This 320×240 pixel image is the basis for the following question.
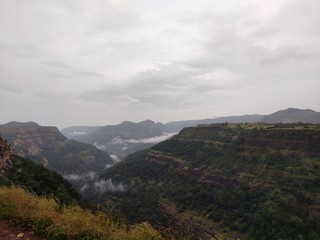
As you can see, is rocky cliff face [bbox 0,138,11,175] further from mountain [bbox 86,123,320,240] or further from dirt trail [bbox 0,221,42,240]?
mountain [bbox 86,123,320,240]

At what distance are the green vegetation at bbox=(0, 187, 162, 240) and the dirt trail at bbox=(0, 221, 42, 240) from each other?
0.34m

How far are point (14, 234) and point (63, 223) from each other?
2761mm

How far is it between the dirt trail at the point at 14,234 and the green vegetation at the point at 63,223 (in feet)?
1.10

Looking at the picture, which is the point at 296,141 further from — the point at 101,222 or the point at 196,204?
the point at 101,222

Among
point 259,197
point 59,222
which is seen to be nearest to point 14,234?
point 59,222

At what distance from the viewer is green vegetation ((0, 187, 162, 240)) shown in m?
13.9

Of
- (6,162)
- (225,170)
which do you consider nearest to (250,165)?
(225,170)

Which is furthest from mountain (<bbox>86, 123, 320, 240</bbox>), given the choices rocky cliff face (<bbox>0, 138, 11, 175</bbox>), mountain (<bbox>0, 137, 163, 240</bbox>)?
mountain (<bbox>0, 137, 163, 240</bbox>)

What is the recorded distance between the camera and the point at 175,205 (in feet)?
584

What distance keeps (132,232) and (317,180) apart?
153387 mm

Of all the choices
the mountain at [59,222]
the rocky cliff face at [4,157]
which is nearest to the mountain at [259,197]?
the rocky cliff face at [4,157]

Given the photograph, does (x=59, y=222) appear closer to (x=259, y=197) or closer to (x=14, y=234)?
(x=14, y=234)

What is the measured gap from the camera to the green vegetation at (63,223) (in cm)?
1391

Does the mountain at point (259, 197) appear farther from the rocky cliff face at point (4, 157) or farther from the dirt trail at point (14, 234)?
the dirt trail at point (14, 234)
